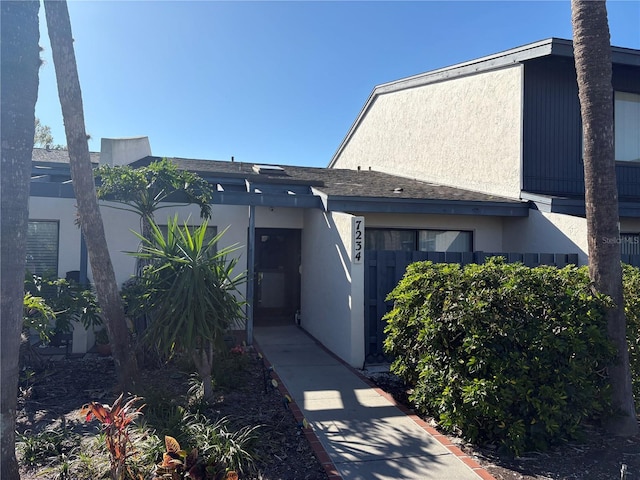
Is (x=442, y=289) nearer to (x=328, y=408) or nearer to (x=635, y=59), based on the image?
(x=328, y=408)

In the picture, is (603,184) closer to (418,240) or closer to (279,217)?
(418,240)

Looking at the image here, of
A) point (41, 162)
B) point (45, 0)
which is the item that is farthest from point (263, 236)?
point (45, 0)

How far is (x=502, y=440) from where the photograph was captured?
14.0ft

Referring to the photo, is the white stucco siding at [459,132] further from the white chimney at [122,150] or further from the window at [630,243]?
the white chimney at [122,150]

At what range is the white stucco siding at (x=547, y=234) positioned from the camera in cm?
820

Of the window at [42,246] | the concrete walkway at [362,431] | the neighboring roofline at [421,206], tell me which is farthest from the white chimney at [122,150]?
the concrete walkway at [362,431]

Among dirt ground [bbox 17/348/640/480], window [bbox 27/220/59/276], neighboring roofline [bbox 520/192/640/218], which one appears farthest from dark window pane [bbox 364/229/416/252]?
window [bbox 27/220/59/276]

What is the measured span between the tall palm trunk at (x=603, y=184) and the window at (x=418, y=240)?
16.8ft

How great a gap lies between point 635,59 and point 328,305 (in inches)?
343

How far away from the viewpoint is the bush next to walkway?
4281 mm

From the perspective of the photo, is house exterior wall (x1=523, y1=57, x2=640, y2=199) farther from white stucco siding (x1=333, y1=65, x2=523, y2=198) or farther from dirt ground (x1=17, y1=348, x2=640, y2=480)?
dirt ground (x1=17, y1=348, x2=640, y2=480)

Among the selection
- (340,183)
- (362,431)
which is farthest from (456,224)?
(362,431)

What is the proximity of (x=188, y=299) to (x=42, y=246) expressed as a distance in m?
5.33

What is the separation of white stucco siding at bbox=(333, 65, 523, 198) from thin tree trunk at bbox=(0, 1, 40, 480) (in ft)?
29.8
